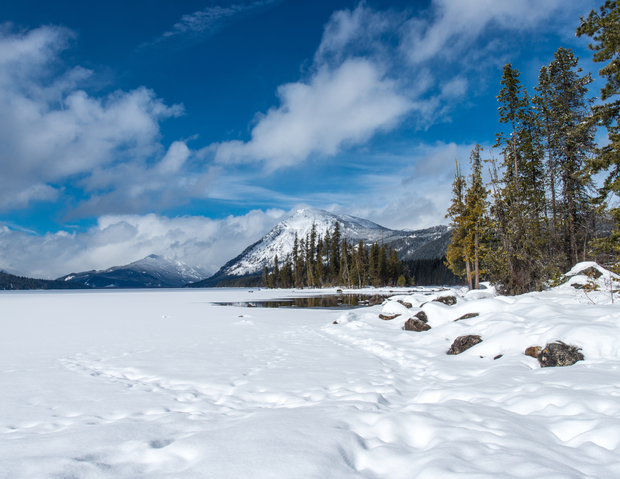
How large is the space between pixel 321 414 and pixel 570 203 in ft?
83.0

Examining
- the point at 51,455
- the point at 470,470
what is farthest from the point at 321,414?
the point at 51,455

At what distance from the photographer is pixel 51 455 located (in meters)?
3.22

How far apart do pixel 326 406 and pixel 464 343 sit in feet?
19.3

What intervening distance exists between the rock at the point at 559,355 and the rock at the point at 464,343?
7.33ft

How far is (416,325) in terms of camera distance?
12.4m

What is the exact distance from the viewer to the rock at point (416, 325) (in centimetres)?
1230

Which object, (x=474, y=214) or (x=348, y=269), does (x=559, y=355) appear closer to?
(x=474, y=214)

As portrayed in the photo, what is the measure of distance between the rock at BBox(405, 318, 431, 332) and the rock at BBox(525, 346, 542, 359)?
500 centimetres

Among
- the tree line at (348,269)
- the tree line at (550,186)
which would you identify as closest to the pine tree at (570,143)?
the tree line at (550,186)

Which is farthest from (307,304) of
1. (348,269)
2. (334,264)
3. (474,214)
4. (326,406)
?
(334,264)

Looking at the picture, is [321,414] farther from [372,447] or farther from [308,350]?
[308,350]

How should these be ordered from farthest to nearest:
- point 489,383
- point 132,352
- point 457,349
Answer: point 132,352 < point 457,349 < point 489,383

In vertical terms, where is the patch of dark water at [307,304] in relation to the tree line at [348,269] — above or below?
below

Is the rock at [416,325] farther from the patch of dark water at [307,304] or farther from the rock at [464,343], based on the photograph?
the patch of dark water at [307,304]
